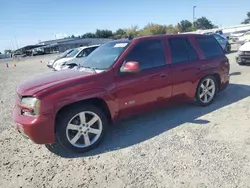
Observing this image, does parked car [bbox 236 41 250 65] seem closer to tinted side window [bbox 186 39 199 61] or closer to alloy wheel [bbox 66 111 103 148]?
tinted side window [bbox 186 39 199 61]

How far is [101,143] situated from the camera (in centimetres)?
407

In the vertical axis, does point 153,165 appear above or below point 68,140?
below

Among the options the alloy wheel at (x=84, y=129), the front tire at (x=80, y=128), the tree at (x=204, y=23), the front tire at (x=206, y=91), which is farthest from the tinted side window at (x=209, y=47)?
the tree at (x=204, y=23)

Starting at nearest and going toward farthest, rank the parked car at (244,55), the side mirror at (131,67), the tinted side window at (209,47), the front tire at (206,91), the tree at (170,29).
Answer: the side mirror at (131,67)
the front tire at (206,91)
the tinted side window at (209,47)
the parked car at (244,55)
the tree at (170,29)

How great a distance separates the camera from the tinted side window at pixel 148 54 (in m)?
4.34

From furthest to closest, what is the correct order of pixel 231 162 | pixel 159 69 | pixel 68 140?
pixel 159 69
pixel 68 140
pixel 231 162

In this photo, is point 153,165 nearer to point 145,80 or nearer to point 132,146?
point 132,146

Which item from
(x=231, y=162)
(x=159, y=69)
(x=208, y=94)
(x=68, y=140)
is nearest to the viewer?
(x=231, y=162)

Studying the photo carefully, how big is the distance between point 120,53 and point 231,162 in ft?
8.29

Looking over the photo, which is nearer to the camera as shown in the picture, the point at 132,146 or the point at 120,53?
the point at 132,146

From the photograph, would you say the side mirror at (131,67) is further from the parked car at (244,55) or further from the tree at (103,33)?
the tree at (103,33)

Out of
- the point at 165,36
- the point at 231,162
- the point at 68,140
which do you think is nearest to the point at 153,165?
the point at 231,162

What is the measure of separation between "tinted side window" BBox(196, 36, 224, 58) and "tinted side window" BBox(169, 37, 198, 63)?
1.22ft

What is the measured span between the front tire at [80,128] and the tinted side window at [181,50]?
6.82ft
